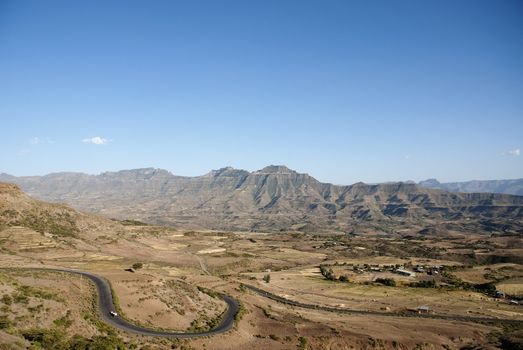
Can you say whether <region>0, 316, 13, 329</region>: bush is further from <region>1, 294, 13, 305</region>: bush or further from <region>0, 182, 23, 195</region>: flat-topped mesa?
<region>0, 182, 23, 195</region>: flat-topped mesa

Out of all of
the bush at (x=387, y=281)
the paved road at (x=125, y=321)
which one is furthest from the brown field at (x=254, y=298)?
the bush at (x=387, y=281)

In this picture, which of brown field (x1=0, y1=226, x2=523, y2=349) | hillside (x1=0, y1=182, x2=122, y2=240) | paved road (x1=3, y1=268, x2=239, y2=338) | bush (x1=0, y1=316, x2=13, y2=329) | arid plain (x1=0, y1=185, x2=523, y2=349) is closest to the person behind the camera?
bush (x1=0, y1=316, x2=13, y2=329)

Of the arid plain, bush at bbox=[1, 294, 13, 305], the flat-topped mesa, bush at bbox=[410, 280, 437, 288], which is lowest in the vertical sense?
bush at bbox=[410, 280, 437, 288]

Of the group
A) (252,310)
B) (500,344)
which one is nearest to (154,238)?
(252,310)

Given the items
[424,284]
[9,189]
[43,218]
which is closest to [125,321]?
[424,284]

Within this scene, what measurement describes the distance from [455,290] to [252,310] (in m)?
69.9

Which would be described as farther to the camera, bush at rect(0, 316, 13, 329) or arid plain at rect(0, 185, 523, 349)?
arid plain at rect(0, 185, 523, 349)

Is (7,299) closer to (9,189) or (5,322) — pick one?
(5,322)

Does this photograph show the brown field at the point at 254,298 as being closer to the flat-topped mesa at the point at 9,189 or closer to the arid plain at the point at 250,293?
the arid plain at the point at 250,293

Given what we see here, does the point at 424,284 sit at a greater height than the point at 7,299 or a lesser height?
lesser

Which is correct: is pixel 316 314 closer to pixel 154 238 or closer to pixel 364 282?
pixel 364 282

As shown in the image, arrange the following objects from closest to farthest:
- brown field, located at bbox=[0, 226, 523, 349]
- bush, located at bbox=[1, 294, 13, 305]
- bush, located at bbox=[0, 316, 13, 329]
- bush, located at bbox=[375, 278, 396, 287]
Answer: bush, located at bbox=[0, 316, 13, 329], bush, located at bbox=[1, 294, 13, 305], brown field, located at bbox=[0, 226, 523, 349], bush, located at bbox=[375, 278, 396, 287]

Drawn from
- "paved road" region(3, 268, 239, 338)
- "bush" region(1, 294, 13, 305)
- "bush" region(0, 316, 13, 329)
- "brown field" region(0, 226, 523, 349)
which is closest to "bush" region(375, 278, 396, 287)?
"brown field" region(0, 226, 523, 349)

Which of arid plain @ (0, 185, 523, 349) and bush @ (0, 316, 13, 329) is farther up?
bush @ (0, 316, 13, 329)
